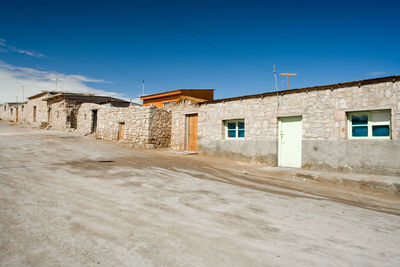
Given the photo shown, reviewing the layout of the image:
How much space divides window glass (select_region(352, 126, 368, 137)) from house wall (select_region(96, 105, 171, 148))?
417 inches

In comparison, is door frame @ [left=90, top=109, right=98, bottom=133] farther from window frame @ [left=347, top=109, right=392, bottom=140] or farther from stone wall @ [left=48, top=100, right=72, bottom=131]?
window frame @ [left=347, top=109, right=392, bottom=140]

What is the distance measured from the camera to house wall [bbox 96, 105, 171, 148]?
1504 centimetres

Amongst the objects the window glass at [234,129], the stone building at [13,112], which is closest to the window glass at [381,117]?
the window glass at [234,129]

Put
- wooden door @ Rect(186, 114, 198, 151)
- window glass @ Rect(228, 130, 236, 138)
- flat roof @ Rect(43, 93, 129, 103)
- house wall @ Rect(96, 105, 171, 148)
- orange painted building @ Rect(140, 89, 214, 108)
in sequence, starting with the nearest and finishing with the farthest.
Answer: window glass @ Rect(228, 130, 236, 138)
wooden door @ Rect(186, 114, 198, 151)
house wall @ Rect(96, 105, 171, 148)
orange painted building @ Rect(140, 89, 214, 108)
flat roof @ Rect(43, 93, 129, 103)

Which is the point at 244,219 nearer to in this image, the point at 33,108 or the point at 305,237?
the point at 305,237

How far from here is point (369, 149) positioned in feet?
27.4

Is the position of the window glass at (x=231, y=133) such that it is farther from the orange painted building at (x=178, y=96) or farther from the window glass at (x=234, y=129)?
the orange painted building at (x=178, y=96)

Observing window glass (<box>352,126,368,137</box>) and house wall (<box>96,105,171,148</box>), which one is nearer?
window glass (<box>352,126,368,137</box>)

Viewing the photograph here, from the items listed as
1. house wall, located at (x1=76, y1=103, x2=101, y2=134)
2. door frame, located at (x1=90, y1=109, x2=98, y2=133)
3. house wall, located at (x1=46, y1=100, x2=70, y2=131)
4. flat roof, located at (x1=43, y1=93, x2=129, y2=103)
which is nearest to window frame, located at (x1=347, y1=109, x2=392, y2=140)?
house wall, located at (x1=76, y1=103, x2=101, y2=134)

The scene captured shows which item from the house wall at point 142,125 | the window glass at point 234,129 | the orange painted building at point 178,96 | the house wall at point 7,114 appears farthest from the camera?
the house wall at point 7,114

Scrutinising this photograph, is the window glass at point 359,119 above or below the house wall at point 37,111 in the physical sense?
below

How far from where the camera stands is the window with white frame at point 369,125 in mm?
8320

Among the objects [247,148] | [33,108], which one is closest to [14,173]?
[247,148]

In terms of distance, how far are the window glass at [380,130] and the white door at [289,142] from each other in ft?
8.47
